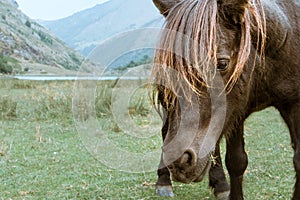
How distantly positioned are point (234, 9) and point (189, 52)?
38cm

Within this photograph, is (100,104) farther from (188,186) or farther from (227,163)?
(227,163)

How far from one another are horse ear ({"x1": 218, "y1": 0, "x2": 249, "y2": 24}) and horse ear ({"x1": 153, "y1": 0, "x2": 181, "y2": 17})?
0.34 meters

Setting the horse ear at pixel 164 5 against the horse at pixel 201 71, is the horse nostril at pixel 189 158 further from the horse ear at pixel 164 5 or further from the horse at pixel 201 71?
the horse ear at pixel 164 5

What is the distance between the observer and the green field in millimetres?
4520

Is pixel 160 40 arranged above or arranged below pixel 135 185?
above

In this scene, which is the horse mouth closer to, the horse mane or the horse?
the horse

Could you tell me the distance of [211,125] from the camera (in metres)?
2.42

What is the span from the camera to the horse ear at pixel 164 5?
2.63 m

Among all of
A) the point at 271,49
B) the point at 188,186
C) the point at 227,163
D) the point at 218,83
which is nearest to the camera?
the point at 218,83

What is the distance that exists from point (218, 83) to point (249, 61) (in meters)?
0.50

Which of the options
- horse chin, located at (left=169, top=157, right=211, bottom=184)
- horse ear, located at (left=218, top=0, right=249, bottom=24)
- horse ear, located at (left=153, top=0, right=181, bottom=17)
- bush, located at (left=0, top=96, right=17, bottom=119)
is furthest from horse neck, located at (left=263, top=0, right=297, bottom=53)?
bush, located at (left=0, top=96, right=17, bottom=119)

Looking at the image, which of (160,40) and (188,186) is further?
(188,186)

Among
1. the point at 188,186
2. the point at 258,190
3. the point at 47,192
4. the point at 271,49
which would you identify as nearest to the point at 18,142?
the point at 47,192

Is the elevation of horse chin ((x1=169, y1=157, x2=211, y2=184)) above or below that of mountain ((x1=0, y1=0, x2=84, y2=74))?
above
